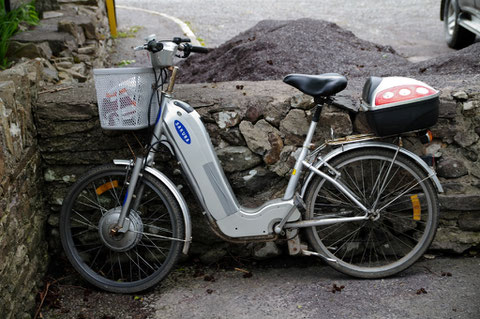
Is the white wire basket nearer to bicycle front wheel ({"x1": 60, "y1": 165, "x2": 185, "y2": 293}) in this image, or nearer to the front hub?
bicycle front wheel ({"x1": 60, "y1": 165, "x2": 185, "y2": 293})

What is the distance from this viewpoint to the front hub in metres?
3.54

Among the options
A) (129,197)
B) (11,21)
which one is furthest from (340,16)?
(129,197)

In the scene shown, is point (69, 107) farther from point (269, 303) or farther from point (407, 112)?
point (407, 112)

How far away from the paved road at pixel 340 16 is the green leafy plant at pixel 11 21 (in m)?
3.42

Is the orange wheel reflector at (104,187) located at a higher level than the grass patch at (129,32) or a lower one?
higher

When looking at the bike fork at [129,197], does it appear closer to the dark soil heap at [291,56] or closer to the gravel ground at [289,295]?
the gravel ground at [289,295]

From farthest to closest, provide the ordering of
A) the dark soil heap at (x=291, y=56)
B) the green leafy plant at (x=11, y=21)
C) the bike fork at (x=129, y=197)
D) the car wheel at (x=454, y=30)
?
1. the car wheel at (x=454, y=30)
2. the dark soil heap at (x=291, y=56)
3. the green leafy plant at (x=11, y=21)
4. the bike fork at (x=129, y=197)

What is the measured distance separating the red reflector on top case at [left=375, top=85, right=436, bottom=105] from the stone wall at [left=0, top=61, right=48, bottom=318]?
1.97 meters

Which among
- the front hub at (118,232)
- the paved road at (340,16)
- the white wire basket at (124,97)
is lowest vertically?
the paved road at (340,16)

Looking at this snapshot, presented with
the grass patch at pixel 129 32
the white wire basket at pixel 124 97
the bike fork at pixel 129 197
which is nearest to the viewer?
the white wire basket at pixel 124 97

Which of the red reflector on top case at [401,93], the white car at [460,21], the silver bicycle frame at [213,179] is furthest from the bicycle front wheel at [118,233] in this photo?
the white car at [460,21]

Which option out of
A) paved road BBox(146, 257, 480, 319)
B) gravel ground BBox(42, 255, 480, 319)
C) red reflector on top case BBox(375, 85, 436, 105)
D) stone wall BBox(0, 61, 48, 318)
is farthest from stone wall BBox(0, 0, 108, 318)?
red reflector on top case BBox(375, 85, 436, 105)

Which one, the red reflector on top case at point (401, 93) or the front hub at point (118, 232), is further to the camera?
the front hub at point (118, 232)

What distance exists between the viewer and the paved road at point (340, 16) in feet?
30.2
